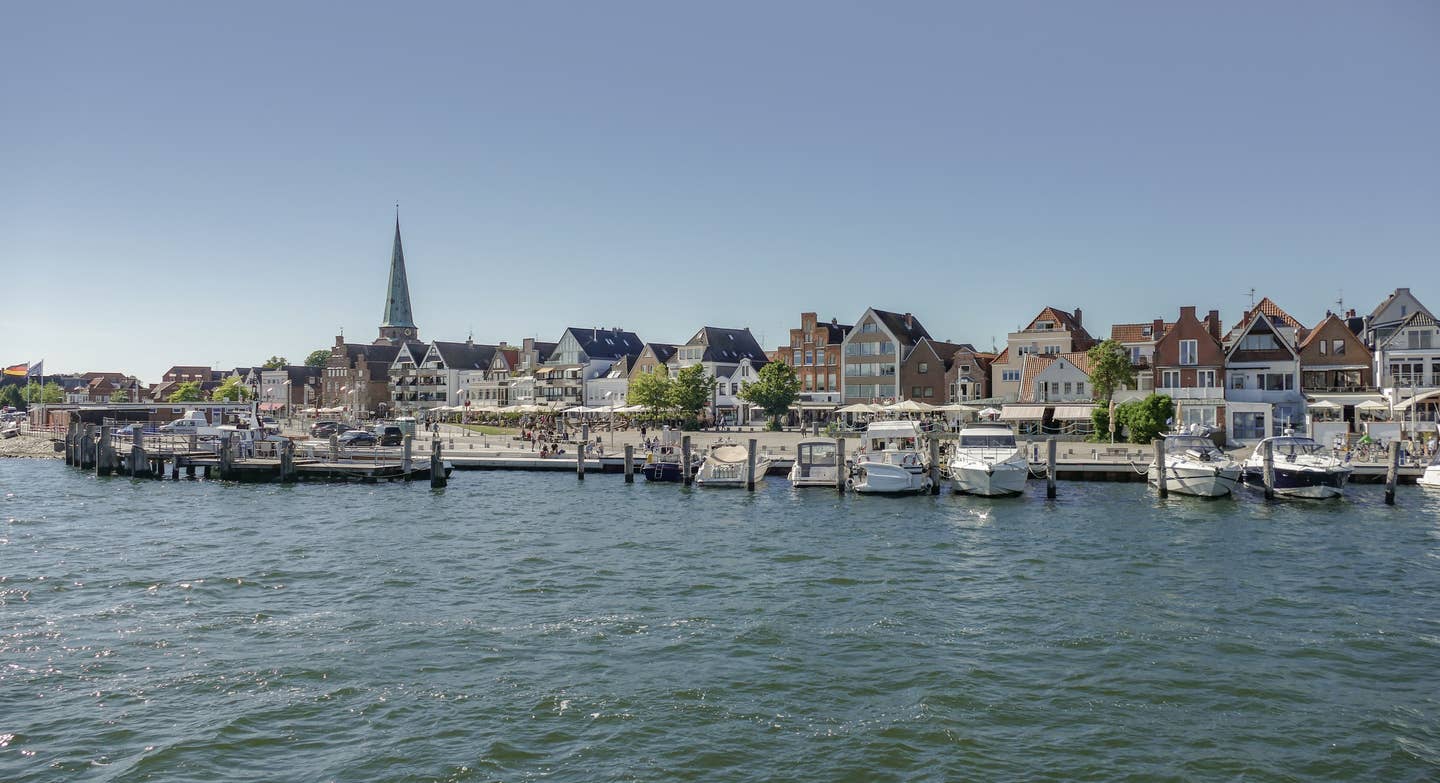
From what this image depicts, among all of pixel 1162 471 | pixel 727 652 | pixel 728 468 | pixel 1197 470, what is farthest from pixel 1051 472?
pixel 727 652

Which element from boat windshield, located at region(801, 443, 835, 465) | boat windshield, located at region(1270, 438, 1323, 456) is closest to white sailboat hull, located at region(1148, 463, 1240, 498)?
boat windshield, located at region(1270, 438, 1323, 456)

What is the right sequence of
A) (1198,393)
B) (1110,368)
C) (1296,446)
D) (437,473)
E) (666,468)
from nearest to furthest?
1. (1296,446)
2. (437,473)
3. (666,468)
4. (1198,393)
5. (1110,368)

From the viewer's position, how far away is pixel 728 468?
49.6m

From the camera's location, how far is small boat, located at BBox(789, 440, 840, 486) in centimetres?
4641

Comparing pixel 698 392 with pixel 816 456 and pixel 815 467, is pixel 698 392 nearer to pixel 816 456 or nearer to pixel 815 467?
pixel 816 456

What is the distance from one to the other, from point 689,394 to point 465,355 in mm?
56169

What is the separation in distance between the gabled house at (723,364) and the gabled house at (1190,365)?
136ft

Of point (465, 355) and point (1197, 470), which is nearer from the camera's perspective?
point (1197, 470)

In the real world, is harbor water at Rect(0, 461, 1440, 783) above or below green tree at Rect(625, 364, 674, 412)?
below

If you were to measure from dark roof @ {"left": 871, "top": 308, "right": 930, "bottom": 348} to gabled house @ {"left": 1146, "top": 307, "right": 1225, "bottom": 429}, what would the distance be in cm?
2604

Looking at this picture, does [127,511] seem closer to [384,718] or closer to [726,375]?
[384,718]

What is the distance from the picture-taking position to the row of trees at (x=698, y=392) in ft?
273

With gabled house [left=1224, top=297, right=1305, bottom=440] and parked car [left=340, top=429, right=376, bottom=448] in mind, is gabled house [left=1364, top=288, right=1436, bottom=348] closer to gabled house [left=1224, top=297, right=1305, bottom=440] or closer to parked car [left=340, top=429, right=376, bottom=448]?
gabled house [left=1224, top=297, right=1305, bottom=440]

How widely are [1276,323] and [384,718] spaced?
77418 mm
